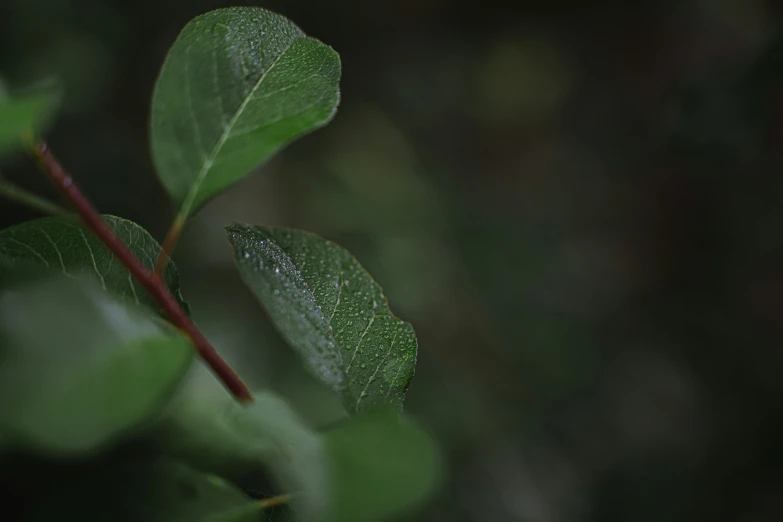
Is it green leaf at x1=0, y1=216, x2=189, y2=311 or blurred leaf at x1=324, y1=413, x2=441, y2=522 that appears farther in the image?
green leaf at x1=0, y1=216, x2=189, y2=311

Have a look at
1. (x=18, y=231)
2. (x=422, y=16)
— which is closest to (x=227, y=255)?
(x=422, y=16)

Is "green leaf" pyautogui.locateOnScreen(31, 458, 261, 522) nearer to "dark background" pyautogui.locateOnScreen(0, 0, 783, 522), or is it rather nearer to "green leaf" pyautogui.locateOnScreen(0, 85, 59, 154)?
"green leaf" pyautogui.locateOnScreen(0, 85, 59, 154)

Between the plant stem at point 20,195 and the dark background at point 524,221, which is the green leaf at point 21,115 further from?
the dark background at point 524,221

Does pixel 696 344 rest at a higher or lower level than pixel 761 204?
lower

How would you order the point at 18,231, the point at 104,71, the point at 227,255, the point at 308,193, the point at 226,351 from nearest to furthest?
1. the point at 18,231
2. the point at 226,351
3. the point at 104,71
4. the point at 227,255
5. the point at 308,193

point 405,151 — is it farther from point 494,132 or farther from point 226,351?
point 226,351

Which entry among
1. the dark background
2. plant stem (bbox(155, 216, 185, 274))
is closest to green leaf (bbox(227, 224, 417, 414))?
plant stem (bbox(155, 216, 185, 274))
